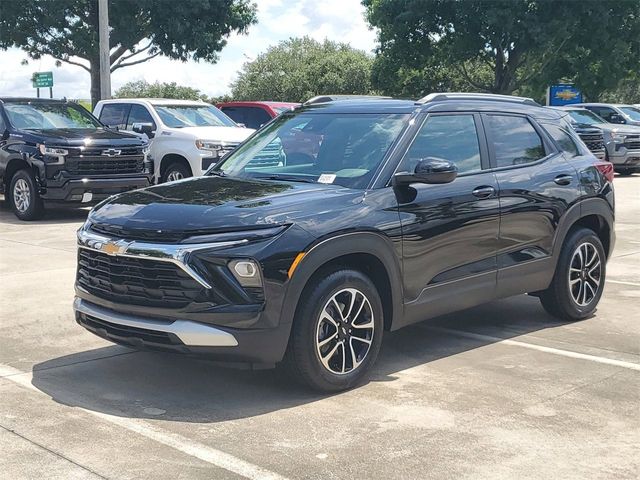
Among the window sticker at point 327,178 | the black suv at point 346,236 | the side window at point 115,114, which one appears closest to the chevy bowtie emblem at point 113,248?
the black suv at point 346,236

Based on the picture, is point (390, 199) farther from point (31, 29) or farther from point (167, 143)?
point (31, 29)

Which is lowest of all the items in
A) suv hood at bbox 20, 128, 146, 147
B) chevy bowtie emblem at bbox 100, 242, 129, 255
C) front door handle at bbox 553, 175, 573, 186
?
chevy bowtie emblem at bbox 100, 242, 129, 255

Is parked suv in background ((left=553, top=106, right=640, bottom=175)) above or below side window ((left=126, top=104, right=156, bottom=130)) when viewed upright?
below

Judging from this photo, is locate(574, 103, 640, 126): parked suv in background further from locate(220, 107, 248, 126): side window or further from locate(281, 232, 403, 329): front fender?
locate(281, 232, 403, 329): front fender

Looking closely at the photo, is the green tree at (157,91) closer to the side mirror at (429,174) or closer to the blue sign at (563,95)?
the blue sign at (563,95)

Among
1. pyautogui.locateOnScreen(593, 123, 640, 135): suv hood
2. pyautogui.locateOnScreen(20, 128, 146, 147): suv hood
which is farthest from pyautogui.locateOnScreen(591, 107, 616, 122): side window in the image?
pyautogui.locateOnScreen(20, 128, 146, 147): suv hood

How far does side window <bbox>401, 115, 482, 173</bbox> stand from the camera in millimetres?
5680

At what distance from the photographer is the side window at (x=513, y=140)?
630cm

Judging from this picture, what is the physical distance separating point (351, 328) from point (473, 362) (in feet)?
3.80

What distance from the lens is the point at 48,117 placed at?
13922 mm

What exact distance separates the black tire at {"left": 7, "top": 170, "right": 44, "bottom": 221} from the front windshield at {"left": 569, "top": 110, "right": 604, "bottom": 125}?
15319 mm

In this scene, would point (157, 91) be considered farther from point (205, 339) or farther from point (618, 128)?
point (205, 339)

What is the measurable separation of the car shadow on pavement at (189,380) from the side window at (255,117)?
11947 mm

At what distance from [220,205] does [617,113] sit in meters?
21.9
